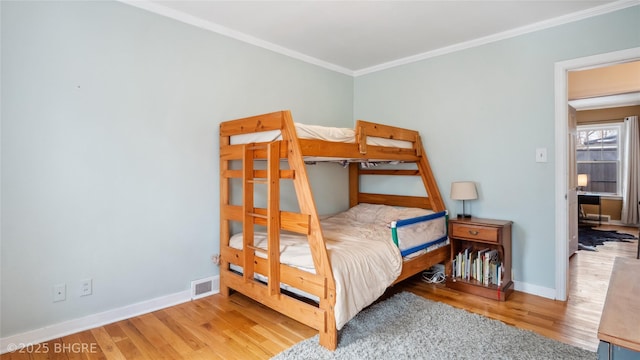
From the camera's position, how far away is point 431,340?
2.10 meters

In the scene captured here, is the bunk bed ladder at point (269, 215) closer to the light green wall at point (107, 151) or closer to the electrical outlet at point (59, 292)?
the light green wall at point (107, 151)

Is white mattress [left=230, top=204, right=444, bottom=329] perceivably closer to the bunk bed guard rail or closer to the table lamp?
the bunk bed guard rail

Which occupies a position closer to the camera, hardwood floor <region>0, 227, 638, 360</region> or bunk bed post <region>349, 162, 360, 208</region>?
hardwood floor <region>0, 227, 638, 360</region>

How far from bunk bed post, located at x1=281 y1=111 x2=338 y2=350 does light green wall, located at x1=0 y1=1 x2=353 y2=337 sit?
1.03 metres

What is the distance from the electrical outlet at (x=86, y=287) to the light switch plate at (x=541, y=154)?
3589 mm

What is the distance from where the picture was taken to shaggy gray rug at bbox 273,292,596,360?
193 centimetres

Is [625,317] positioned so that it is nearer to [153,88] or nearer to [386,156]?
[386,156]

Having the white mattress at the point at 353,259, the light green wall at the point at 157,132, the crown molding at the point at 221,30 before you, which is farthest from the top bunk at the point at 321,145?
the crown molding at the point at 221,30

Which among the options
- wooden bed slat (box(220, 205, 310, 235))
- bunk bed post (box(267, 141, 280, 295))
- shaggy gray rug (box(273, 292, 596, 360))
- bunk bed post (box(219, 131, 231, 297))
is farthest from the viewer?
bunk bed post (box(219, 131, 231, 297))

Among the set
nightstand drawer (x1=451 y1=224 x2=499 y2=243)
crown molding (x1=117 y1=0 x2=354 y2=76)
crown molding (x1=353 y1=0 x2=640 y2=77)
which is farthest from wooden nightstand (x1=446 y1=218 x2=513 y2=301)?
crown molding (x1=117 y1=0 x2=354 y2=76)

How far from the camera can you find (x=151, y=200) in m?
2.56

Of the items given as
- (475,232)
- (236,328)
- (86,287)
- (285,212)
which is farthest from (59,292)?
(475,232)

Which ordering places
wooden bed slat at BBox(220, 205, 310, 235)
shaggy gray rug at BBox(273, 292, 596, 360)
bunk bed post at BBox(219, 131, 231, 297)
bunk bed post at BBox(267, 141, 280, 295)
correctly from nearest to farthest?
1. shaggy gray rug at BBox(273, 292, 596, 360)
2. wooden bed slat at BBox(220, 205, 310, 235)
3. bunk bed post at BBox(267, 141, 280, 295)
4. bunk bed post at BBox(219, 131, 231, 297)

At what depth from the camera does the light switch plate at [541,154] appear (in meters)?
2.85
